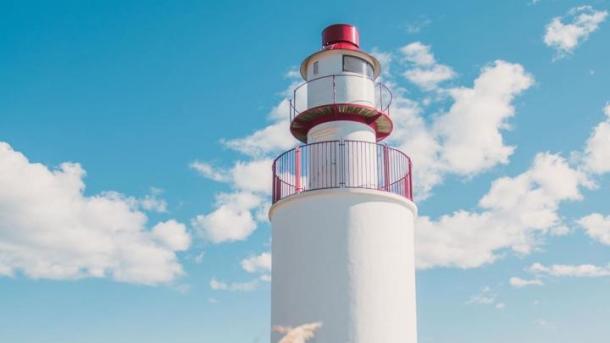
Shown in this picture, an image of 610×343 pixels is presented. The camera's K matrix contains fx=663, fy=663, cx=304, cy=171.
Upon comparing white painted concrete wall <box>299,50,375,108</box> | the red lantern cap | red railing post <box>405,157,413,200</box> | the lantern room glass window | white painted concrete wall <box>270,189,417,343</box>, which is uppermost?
the red lantern cap

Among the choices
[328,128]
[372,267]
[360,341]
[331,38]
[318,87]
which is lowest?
[360,341]

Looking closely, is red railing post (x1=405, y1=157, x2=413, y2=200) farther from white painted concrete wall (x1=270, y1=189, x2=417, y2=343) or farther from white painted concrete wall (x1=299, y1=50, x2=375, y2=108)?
white painted concrete wall (x1=299, y1=50, x2=375, y2=108)

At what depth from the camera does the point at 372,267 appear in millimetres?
16578

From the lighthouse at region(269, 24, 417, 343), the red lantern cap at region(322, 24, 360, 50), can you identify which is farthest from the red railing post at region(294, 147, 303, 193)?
the red lantern cap at region(322, 24, 360, 50)

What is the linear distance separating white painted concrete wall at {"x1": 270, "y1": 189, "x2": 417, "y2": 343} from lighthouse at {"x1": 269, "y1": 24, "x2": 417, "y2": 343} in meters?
0.02

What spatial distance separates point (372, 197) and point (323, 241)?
173 cm

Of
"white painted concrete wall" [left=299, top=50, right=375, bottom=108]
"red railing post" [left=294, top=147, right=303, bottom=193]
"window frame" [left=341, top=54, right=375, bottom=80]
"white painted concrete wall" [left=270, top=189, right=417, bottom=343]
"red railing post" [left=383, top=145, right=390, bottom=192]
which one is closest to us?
"white painted concrete wall" [left=270, top=189, right=417, bottom=343]

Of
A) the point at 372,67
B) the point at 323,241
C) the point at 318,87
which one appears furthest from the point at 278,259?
the point at 372,67

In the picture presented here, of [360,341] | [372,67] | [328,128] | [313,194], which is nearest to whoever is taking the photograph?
[360,341]

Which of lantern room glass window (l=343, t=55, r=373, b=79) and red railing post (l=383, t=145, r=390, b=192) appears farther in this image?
lantern room glass window (l=343, t=55, r=373, b=79)

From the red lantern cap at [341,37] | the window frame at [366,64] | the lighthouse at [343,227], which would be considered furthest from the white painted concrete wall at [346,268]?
the red lantern cap at [341,37]

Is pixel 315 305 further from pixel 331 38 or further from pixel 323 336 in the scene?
pixel 331 38

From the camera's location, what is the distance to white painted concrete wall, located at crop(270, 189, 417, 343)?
1617cm

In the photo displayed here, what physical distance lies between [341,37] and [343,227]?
6295 mm
